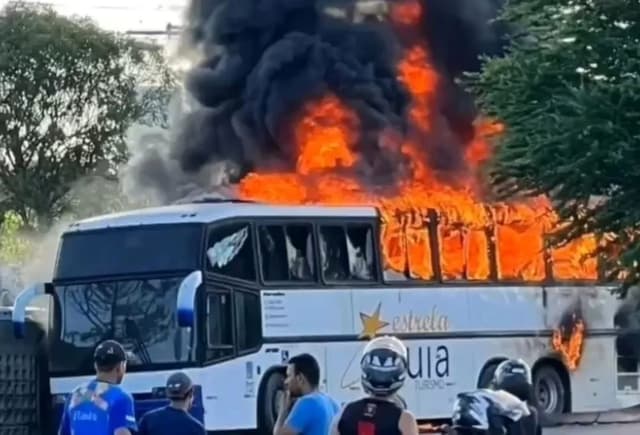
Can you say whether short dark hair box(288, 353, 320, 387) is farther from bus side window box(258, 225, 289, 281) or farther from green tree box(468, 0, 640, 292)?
bus side window box(258, 225, 289, 281)

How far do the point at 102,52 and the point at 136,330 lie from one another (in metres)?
27.3

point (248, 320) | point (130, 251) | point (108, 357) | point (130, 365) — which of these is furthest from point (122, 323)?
point (108, 357)

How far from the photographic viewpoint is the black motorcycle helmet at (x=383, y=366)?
8.72 meters

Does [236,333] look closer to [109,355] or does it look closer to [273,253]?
[273,253]

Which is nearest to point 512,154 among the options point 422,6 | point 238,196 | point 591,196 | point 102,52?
point 591,196

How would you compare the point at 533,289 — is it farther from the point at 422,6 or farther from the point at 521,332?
the point at 422,6

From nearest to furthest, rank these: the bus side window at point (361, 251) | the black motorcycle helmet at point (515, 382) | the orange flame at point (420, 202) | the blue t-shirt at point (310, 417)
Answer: the black motorcycle helmet at point (515, 382), the blue t-shirt at point (310, 417), the bus side window at point (361, 251), the orange flame at point (420, 202)

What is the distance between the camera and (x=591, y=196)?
1695 centimetres

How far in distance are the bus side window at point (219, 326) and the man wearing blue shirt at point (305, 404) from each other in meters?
12.2

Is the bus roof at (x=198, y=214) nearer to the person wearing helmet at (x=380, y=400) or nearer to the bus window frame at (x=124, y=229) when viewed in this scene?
the bus window frame at (x=124, y=229)

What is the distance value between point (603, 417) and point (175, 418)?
19.2 m

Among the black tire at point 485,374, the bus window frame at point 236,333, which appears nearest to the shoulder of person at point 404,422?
the bus window frame at point 236,333

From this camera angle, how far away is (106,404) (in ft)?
37.6

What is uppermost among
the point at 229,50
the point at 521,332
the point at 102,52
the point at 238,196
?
the point at 102,52
